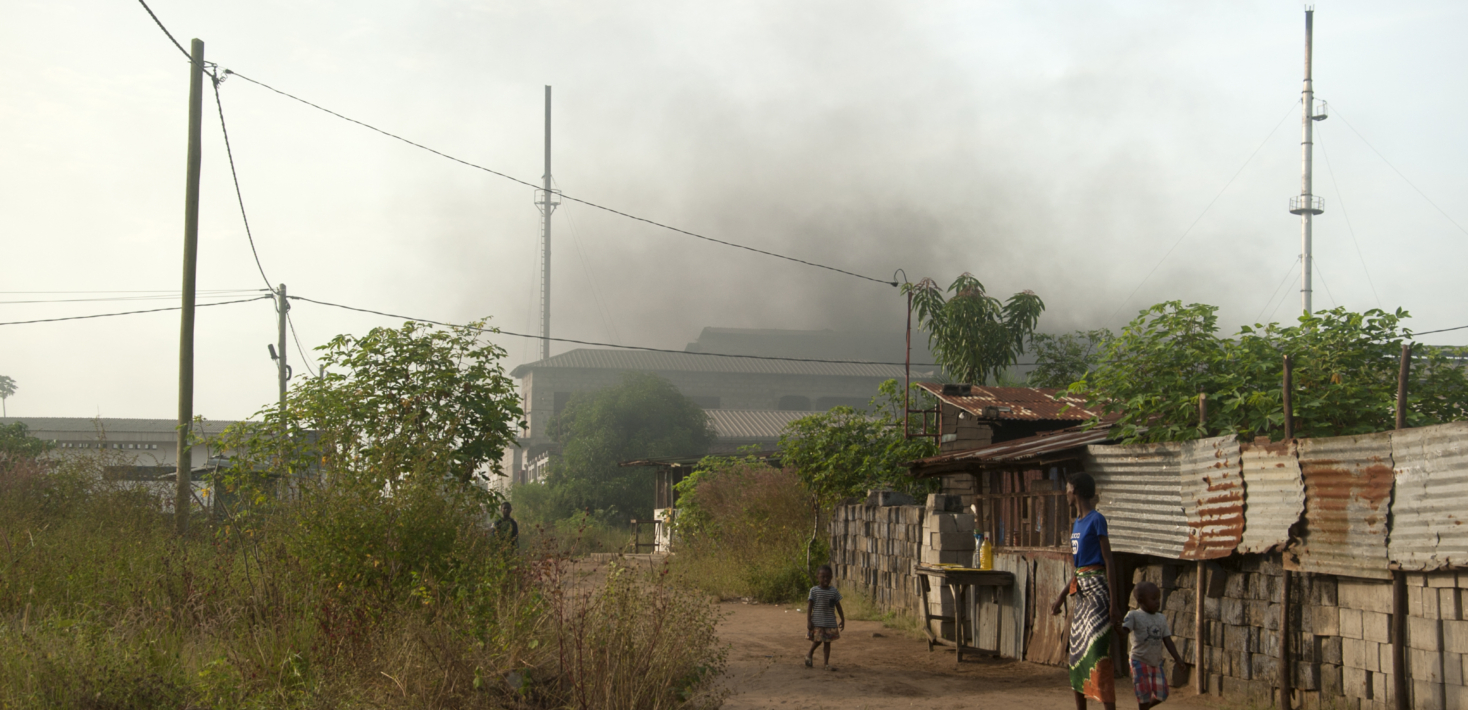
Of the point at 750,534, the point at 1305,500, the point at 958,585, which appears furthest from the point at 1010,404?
the point at 1305,500

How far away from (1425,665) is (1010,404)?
12902 millimetres

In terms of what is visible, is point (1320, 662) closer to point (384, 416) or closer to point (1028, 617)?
point (1028, 617)

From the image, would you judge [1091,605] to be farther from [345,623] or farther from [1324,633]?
[345,623]

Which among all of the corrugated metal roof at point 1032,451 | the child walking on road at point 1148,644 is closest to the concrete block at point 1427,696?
the child walking on road at point 1148,644

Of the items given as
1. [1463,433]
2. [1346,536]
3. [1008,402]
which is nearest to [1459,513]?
[1463,433]

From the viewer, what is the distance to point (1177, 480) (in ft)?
29.9

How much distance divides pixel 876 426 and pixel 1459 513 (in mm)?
14361

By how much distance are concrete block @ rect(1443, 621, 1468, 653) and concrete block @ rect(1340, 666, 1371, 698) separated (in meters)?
0.72

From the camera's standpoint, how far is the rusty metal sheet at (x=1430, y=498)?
6.42 m

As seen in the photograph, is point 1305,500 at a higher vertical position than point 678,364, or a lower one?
lower

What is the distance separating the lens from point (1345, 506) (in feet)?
24.1

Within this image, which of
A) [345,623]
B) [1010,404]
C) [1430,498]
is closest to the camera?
[1430,498]

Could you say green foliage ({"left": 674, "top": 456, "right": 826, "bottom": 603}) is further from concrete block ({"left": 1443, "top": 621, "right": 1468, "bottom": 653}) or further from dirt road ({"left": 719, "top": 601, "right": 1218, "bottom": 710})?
concrete block ({"left": 1443, "top": 621, "right": 1468, "bottom": 653})

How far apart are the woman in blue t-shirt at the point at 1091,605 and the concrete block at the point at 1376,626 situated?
76.2 inches
